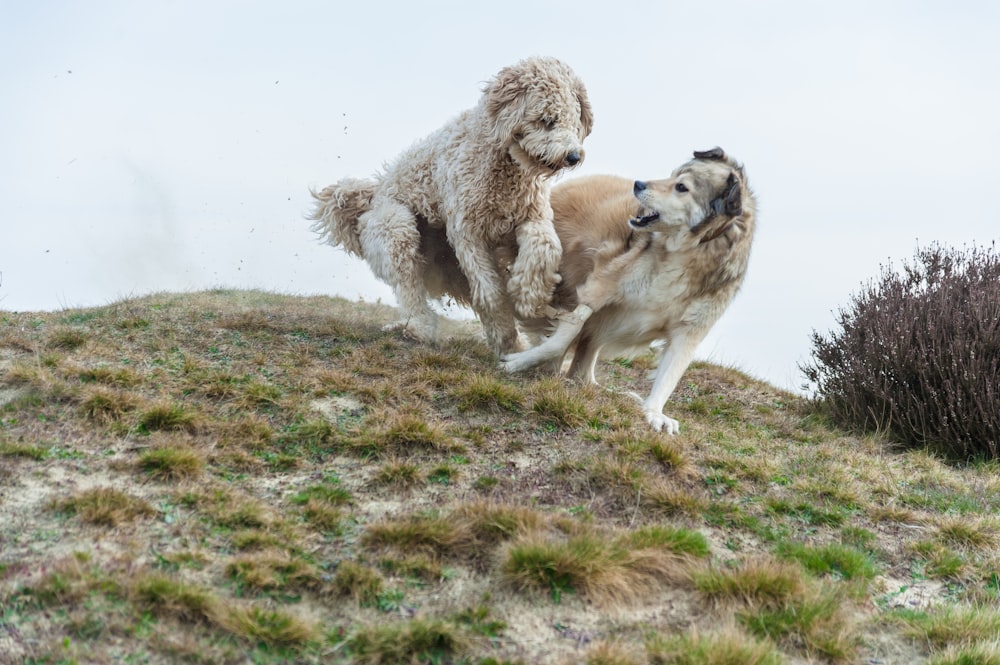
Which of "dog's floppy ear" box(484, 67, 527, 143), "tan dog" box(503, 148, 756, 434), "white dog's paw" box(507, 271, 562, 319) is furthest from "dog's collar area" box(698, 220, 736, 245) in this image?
"dog's floppy ear" box(484, 67, 527, 143)

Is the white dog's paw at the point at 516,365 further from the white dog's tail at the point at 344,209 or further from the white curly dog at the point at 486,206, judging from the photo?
the white dog's tail at the point at 344,209

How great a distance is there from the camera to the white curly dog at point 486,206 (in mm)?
7008

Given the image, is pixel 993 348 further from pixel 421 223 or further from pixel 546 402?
pixel 421 223

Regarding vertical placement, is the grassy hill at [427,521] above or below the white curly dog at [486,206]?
below

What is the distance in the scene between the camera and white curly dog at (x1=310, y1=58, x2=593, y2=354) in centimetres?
701

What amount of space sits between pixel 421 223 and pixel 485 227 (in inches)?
37.3

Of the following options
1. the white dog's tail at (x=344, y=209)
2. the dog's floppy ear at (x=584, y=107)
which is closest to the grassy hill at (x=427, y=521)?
the white dog's tail at (x=344, y=209)

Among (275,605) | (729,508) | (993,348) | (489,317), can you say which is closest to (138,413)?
(275,605)

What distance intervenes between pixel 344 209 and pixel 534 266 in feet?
7.47

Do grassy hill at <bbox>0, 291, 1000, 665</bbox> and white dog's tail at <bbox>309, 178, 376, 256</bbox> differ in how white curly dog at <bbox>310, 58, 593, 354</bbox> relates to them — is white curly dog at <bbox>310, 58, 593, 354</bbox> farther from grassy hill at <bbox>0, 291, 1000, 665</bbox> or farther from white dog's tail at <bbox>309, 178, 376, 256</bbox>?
grassy hill at <bbox>0, 291, 1000, 665</bbox>

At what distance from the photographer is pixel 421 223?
8195mm

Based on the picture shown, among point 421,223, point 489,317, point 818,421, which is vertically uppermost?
point 421,223

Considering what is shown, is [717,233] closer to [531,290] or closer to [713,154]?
[713,154]

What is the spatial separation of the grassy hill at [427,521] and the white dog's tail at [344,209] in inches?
50.3
